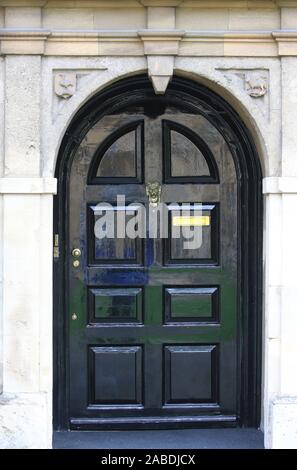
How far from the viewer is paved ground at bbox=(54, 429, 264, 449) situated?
579cm

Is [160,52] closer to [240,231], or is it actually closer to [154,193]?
[154,193]

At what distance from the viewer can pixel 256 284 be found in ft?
20.0

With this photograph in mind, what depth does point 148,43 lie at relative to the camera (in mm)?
5535

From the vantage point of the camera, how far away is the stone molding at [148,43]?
5.49m

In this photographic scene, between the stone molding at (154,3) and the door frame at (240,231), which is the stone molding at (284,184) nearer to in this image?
the door frame at (240,231)

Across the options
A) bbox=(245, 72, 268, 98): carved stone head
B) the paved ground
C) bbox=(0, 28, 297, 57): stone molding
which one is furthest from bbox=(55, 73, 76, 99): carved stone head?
the paved ground

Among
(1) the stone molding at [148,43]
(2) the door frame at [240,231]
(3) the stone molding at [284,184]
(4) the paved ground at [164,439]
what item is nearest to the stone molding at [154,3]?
(1) the stone molding at [148,43]

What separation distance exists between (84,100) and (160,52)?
0.64 m

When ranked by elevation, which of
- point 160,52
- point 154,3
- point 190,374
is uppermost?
point 154,3

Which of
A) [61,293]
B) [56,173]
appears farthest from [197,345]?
[56,173]

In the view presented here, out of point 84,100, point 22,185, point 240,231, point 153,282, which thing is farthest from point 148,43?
point 153,282

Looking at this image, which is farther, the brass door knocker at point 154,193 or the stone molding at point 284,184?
the brass door knocker at point 154,193

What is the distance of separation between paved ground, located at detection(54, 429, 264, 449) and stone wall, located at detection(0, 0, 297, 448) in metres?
0.36

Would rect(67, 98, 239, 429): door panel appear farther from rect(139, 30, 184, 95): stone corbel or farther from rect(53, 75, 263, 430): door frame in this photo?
rect(139, 30, 184, 95): stone corbel
